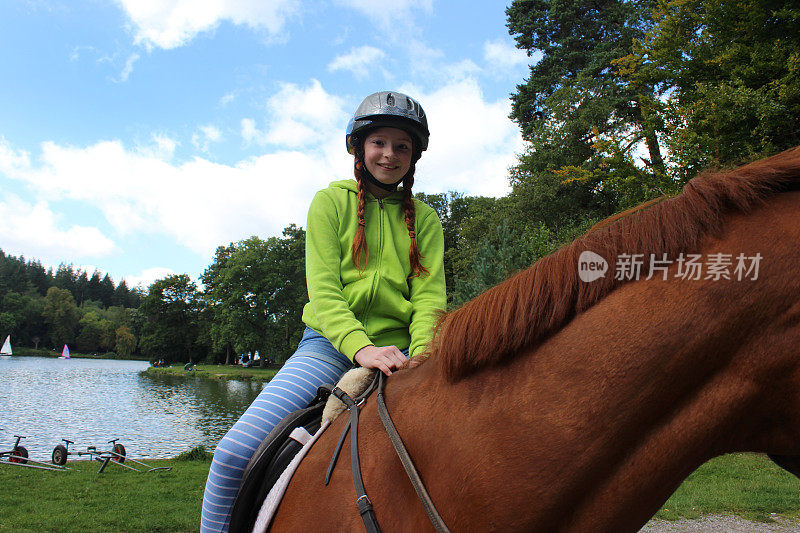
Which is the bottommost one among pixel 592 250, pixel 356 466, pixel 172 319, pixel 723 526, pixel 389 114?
pixel 723 526

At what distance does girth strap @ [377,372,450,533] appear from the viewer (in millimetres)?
1292

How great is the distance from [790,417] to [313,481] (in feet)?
4.46

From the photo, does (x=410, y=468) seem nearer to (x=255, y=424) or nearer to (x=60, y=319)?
(x=255, y=424)

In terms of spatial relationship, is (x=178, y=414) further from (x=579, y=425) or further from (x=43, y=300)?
(x=43, y=300)

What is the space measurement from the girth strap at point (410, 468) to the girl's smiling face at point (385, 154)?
1.26 meters

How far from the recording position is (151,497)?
8.72m

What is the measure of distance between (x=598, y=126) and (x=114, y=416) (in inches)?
1005

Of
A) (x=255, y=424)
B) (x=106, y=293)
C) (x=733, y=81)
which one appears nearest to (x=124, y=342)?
(x=106, y=293)

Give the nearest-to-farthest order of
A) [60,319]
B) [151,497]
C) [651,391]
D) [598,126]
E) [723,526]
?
[651,391] < [723,526] < [151,497] < [598,126] < [60,319]

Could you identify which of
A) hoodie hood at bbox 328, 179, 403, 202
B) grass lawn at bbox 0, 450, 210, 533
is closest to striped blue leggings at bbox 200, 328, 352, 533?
hoodie hood at bbox 328, 179, 403, 202

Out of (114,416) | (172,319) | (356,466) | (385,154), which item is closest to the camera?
(356,466)

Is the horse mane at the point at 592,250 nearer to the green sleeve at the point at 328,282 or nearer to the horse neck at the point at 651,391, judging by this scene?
the horse neck at the point at 651,391

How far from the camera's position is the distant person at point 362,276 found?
208 cm

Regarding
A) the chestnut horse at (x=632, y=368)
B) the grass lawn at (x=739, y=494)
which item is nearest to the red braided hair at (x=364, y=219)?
the chestnut horse at (x=632, y=368)
